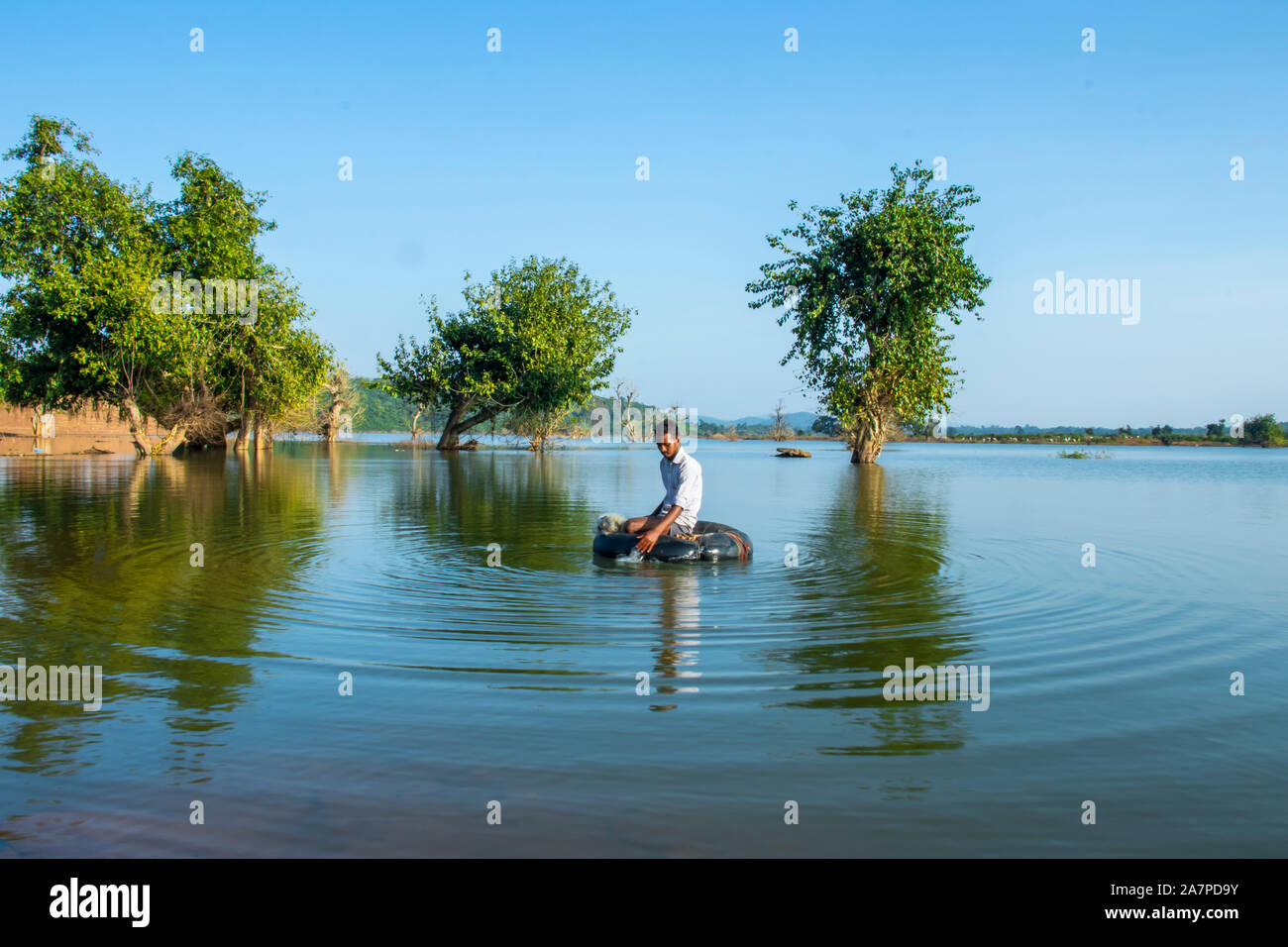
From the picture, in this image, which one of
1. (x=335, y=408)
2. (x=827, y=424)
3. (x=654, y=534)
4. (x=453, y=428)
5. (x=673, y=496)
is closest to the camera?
(x=654, y=534)

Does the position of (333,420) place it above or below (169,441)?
Result: above

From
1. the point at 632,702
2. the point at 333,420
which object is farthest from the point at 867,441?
the point at 333,420

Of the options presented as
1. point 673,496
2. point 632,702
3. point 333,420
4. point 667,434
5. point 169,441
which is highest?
point 333,420

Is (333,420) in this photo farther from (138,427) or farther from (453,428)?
(138,427)

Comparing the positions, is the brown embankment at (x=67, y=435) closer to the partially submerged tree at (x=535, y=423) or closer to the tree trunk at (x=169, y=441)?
the tree trunk at (x=169, y=441)

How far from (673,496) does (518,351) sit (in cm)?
4219

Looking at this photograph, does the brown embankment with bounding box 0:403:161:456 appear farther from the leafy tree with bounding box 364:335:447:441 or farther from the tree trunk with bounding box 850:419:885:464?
the tree trunk with bounding box 850:419:885:464

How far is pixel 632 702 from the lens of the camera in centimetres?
562

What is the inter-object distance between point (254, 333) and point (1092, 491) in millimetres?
40409

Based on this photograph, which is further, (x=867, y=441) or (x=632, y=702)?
(x=867, y=441)

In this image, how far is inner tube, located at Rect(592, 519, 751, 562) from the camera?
11.8m

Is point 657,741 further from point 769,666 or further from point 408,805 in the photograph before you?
point 769,666
